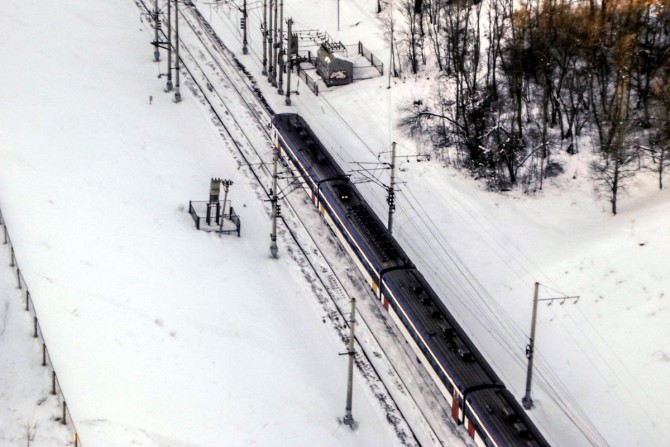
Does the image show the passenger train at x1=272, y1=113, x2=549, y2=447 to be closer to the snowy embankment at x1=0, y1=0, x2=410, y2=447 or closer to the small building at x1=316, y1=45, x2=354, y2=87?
the snowy embankment at x1=0, y1=0, x2=410, y2=447

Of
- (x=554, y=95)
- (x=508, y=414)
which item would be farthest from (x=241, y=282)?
(x=554, y=95)

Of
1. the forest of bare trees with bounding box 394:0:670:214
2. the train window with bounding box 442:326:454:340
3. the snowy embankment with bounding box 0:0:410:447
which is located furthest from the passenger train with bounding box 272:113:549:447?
the forest of bare trees with bounding box 394:0:670:214

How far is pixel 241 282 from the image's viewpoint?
6166 centimetres

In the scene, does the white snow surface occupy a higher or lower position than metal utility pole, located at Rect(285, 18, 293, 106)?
lower

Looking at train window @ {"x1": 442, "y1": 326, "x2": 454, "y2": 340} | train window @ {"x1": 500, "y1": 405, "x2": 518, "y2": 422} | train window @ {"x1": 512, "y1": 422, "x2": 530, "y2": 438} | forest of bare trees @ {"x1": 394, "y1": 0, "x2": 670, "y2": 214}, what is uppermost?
forest of bare trees @ {"x1": 394, "y1": 0, "x2": 670, "y2": 214}

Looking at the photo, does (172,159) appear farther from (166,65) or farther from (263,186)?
(166,65)

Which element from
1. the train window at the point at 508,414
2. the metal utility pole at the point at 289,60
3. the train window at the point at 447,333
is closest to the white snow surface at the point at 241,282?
the metal utility pole at the point at 289,60

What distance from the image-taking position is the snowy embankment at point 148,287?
169ft

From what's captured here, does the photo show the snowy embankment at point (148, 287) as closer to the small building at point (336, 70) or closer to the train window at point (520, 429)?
the train window at point (520, 429)

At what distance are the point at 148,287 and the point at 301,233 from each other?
1175 centimetres

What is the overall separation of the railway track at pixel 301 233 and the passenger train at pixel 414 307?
4.66ft

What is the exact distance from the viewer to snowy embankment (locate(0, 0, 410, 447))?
51.6 meters

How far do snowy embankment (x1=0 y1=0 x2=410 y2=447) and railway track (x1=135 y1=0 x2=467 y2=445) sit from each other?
3.15ft

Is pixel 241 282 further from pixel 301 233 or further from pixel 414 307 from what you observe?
pixel 414 307
